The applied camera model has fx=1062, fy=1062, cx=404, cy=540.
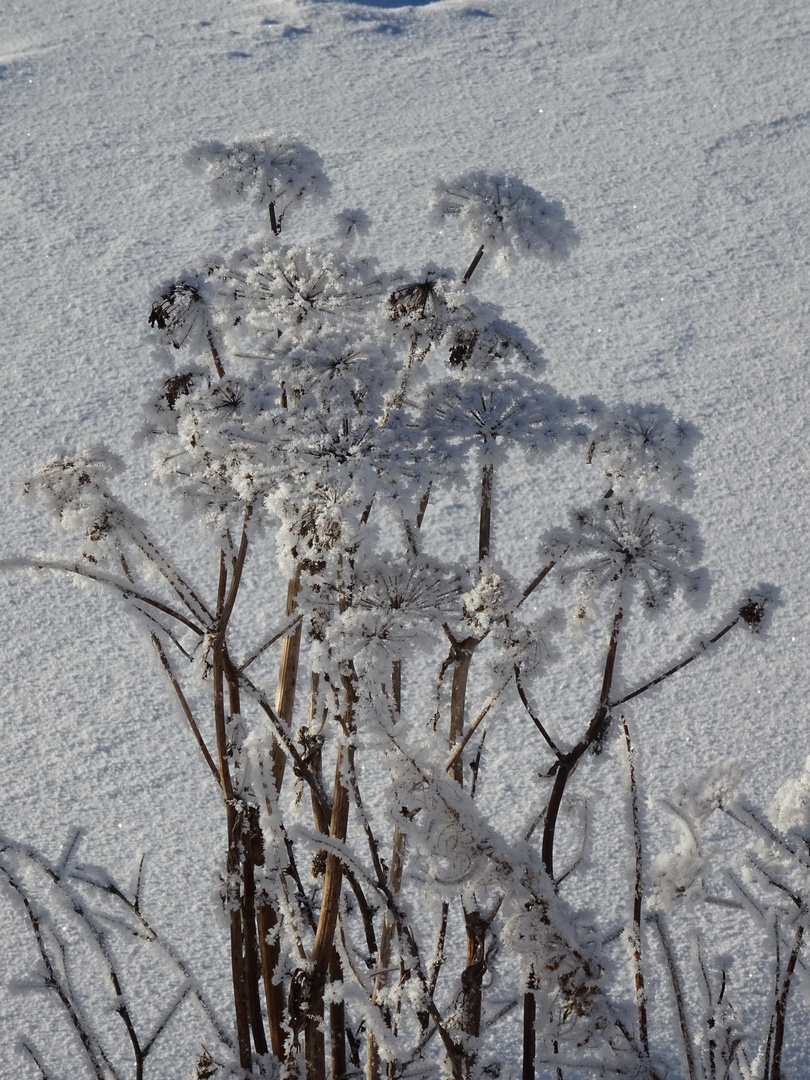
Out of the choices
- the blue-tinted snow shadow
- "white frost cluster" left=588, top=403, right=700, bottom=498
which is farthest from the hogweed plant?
the blue-tinted snow shadow

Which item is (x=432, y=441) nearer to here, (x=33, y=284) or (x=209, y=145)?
(x=209, y=145)

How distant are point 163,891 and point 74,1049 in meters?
0.25

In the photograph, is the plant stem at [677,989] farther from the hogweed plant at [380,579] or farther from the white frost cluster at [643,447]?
the white frost cluster at [643,447]

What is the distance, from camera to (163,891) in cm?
145

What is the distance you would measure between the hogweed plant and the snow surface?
295 millimetres

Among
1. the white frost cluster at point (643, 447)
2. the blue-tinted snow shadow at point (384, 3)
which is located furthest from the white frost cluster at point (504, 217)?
the blue-tinted snow shadow at point (384, 3)

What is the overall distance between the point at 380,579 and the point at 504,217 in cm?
31

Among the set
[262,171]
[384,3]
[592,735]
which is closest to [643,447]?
[592,735]

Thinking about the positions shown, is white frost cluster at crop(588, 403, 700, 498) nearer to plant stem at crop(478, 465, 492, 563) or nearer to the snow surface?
plant stem at crop(478, 465, 492, 563)

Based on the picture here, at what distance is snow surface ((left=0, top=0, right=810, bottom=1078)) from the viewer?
165 centimetres

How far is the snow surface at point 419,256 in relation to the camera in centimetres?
165

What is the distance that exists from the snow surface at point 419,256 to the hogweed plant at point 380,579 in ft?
0.97

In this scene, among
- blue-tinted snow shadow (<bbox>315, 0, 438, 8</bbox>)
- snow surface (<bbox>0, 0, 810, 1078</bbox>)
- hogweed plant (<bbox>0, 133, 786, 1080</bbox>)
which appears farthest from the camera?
blue-tinted snow shadow (<bbox>315, 0, 438, 8</bbox>)

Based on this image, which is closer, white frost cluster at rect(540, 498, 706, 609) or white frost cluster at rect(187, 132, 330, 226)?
white frost cluster at rect(540, 498, 706, 609)
